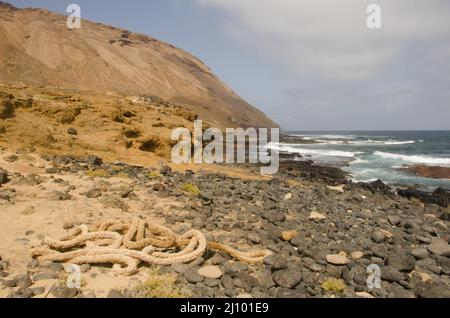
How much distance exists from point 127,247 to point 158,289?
124cm

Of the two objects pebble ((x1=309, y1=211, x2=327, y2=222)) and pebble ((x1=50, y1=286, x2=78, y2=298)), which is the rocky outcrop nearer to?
pebble ((x1=309, y1=211, x2=327, y2=222))

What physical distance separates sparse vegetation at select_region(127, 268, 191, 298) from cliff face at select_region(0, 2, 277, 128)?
37462 millimetres

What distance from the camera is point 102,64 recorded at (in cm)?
5781

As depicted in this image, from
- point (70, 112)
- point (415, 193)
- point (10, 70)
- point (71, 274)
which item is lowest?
point (415, 193)

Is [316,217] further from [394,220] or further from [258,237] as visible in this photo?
[394,220]

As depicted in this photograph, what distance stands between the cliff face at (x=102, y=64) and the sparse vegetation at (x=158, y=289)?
1475 inches

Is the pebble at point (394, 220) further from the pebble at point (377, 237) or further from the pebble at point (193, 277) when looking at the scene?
the pebble at point (193, 277)

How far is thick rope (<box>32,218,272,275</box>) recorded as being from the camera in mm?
5102

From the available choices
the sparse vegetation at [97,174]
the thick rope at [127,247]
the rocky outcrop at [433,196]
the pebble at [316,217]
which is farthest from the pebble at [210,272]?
the rocky outcrop at [433,196]

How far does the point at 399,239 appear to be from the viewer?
8227mm

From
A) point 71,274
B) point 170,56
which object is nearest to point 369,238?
point 71,274

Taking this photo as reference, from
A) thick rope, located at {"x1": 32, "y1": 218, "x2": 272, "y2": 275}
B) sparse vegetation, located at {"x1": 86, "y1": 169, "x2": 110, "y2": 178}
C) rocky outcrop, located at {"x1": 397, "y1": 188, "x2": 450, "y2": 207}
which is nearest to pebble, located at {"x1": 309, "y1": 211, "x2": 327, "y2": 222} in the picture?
thick rope, located at {"x1": 32, "y1": 218, "x2": 272, "y2": 275}

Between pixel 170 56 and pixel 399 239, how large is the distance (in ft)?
281
